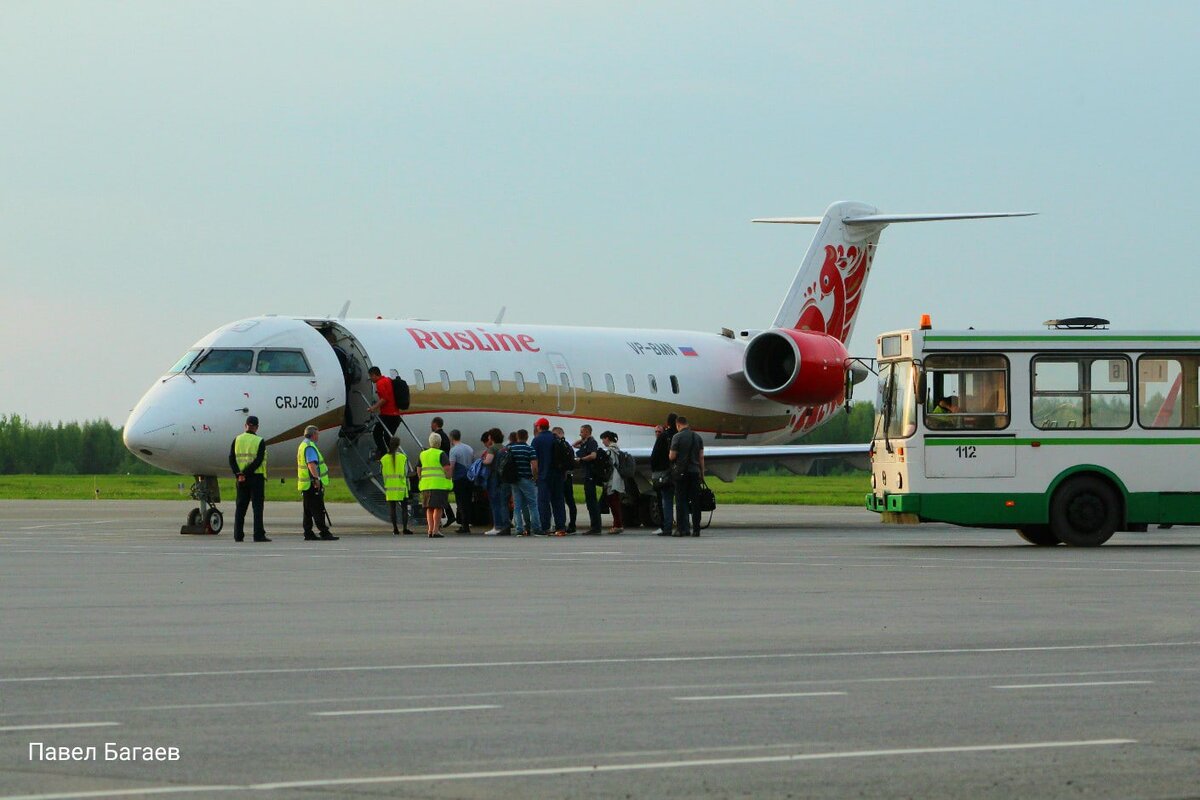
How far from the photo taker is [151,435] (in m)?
28.2

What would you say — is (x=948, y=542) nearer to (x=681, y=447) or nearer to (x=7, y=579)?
(x=681, y=447)

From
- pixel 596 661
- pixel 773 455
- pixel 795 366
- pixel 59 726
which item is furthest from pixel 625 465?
pixel 59 726

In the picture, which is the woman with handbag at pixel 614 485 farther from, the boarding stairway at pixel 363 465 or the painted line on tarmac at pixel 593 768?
the painted line on tarmac at pixel 593 768

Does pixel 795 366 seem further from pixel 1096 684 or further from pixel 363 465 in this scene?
pixel 1096 684

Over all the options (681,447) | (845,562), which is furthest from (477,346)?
(845,562)

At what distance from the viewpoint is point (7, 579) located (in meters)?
18.2

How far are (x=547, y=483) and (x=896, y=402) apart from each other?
6.49 m

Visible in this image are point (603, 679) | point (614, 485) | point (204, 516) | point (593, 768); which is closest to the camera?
point (593, 768)

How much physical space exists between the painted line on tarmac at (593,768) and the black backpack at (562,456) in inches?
836

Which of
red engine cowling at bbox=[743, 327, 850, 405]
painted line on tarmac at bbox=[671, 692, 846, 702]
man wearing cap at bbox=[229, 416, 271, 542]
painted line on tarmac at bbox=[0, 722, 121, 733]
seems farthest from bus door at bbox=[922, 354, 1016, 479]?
painted line on tarmac at bbox=[0, 722, 121, 733]

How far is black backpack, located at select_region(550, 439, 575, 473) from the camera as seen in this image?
29.3 m

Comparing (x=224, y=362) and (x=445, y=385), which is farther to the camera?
(x=445, y=385)

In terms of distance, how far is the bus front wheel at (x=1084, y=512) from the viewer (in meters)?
24.8

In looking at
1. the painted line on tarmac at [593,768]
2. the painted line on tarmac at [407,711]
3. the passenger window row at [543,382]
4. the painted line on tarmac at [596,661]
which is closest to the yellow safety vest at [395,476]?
the passenger window row at [543,382]
